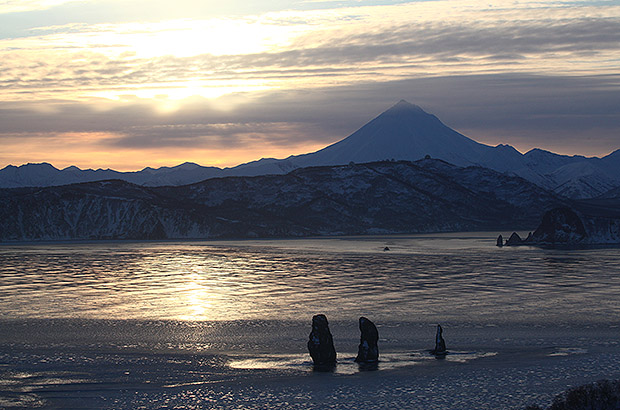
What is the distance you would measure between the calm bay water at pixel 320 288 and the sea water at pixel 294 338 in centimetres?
31

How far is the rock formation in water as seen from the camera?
4512cm

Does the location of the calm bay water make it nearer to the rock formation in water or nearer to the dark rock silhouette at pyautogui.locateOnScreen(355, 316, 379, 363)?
the dark rock silhouette at pyautogui.locateOnScreen(355, 316, 379, 363)

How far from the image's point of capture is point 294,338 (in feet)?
178

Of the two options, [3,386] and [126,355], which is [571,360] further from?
[3,386]

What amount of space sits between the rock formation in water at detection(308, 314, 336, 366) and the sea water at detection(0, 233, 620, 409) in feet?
2.78

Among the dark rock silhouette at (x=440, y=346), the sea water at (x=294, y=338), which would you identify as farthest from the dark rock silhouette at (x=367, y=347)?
the dark rock silhouette at (x=440, y=346)

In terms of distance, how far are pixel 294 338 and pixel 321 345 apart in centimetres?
938

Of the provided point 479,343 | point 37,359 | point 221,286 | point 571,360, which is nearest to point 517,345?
point 479,343

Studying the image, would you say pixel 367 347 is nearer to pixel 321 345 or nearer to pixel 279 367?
pixel 321 345

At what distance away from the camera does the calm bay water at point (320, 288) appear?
221 feet

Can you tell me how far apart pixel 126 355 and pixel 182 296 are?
34215 mm

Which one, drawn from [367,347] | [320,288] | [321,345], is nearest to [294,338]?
[321,345]

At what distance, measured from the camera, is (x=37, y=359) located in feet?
153

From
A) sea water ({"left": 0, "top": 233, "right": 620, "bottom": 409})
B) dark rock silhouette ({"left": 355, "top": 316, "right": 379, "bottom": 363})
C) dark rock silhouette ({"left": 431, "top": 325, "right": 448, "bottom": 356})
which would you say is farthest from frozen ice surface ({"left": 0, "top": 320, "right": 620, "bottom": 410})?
dark rock silhouette ({"left": 431, "top": 325, "right": 448, "bottom": 356})
